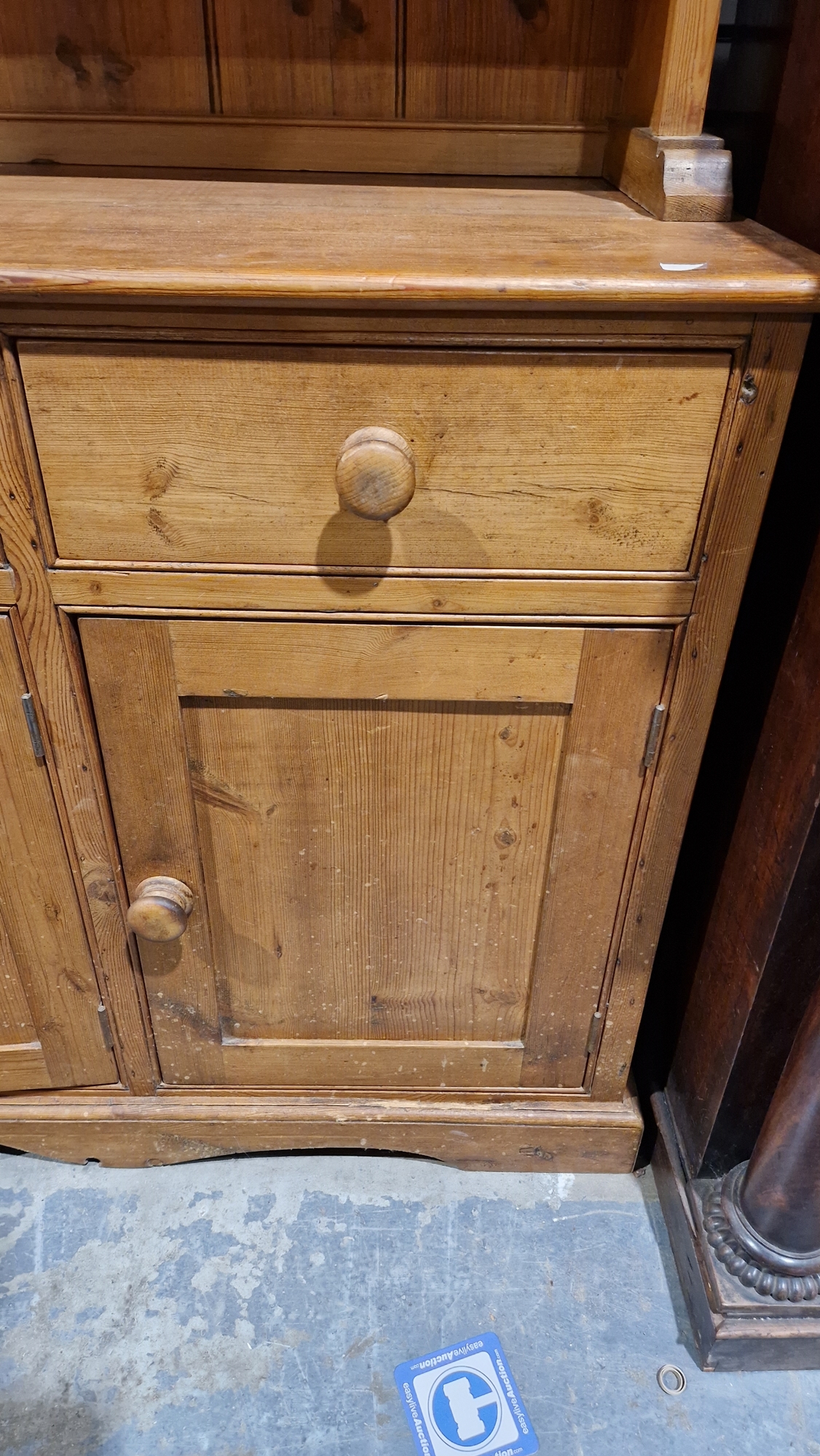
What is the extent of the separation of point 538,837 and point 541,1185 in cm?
48

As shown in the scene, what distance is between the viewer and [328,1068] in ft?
3.45

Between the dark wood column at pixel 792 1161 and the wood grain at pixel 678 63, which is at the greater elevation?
the wood grain at pixel 678 63

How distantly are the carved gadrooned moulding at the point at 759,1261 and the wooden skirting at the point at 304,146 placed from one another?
40.5 inches

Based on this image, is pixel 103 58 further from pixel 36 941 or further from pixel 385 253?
pixel 36 941

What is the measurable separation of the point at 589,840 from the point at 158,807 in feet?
1.30

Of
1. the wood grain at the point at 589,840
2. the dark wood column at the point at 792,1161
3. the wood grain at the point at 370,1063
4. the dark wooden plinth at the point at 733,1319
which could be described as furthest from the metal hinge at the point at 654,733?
the dark wooden plinth at the point at 733,1319

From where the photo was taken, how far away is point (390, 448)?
64cm

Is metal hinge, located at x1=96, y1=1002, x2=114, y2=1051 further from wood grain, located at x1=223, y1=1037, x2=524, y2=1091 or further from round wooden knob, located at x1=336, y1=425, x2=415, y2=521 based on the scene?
round wooden knob, located at x1=336, y1=425, x2=415, y2=521

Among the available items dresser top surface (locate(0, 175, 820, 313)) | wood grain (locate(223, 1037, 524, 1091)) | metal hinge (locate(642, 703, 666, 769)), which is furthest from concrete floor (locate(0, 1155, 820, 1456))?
dresser top surface (locate(0, 175, 820, 313))

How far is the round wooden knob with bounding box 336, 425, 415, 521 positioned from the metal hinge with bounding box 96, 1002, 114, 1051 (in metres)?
0.62

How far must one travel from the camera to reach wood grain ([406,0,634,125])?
0.88m

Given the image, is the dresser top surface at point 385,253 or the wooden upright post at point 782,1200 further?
the wooden upright post at point 782,1200

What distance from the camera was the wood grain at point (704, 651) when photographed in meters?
0.68

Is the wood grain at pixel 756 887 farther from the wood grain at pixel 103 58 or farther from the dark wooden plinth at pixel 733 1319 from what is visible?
the wood grain at pixel 103 58
